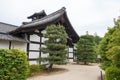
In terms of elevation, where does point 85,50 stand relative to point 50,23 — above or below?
below

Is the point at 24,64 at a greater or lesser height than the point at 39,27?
lesser

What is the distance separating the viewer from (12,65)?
8508 millimetres

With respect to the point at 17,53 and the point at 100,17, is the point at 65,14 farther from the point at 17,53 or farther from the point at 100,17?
the point at 17,53

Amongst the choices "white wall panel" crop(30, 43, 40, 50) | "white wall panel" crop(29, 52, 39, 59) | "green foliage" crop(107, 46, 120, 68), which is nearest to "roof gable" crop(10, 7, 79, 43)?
"white wall panel" crop(30, 43, 40, 50)

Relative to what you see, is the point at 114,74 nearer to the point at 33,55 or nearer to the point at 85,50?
the point at 33,55

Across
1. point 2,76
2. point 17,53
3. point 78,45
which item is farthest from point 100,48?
point 78,45

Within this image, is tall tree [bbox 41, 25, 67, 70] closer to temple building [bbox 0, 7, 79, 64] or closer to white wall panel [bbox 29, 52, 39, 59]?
temple building [bbox 0, 7, 79, 64]

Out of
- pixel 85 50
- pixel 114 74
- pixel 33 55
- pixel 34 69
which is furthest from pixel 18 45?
pixel 85 50

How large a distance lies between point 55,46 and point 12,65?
6.96m

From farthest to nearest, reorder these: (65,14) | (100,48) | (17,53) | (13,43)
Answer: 1. (65,14)
2. (13,43)
3. (100,48)
4. (17,53)

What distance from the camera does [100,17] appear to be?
703 inches

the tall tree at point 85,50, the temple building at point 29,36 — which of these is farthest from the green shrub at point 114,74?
the tall tree at point 85,50

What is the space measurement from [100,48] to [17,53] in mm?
6748

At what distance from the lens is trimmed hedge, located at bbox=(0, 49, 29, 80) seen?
26.9ft
